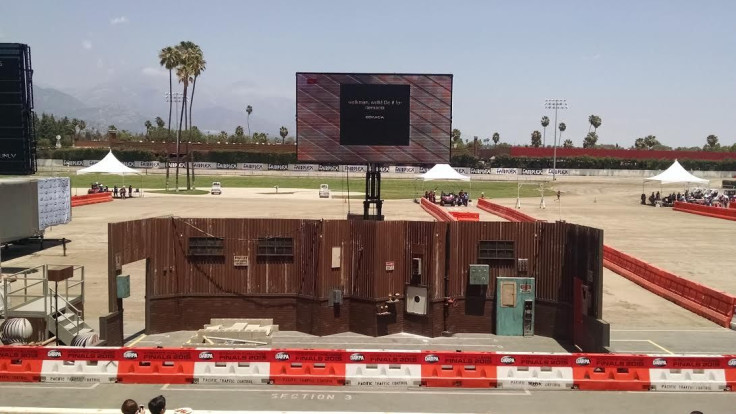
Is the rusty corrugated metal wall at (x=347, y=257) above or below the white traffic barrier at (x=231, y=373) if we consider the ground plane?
above

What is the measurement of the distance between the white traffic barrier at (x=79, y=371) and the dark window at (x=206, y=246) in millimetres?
5942

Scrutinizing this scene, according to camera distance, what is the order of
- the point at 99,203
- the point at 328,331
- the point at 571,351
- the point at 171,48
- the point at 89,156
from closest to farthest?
the point at 571,351 → the point at 328,331 → the point at 99,203 → the point at 171,48 → the point at 89,156

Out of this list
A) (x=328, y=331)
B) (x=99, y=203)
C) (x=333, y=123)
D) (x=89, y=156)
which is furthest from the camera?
(x=89, y=156)

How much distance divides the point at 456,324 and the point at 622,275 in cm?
1446

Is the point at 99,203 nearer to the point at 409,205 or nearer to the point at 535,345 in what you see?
the point at 409,205

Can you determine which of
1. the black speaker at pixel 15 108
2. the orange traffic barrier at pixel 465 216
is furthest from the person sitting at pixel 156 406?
the orange traffic barrier at pixel 465 216

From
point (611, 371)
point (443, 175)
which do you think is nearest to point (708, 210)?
point (443, 175)

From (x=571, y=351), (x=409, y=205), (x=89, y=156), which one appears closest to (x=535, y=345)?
(x=571, y=351)

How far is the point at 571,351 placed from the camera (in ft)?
61.9

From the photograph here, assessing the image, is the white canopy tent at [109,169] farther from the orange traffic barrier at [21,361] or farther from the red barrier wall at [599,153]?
the red barrier wall at [599,153]

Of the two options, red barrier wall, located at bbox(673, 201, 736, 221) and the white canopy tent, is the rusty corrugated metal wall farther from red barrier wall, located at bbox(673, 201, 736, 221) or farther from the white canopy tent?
the white canopy tent

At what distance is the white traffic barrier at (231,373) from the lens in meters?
15.2

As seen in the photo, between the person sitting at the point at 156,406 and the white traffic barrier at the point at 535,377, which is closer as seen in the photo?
the person sitting at the point at 156,406

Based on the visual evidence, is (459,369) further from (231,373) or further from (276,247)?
(276,247)
